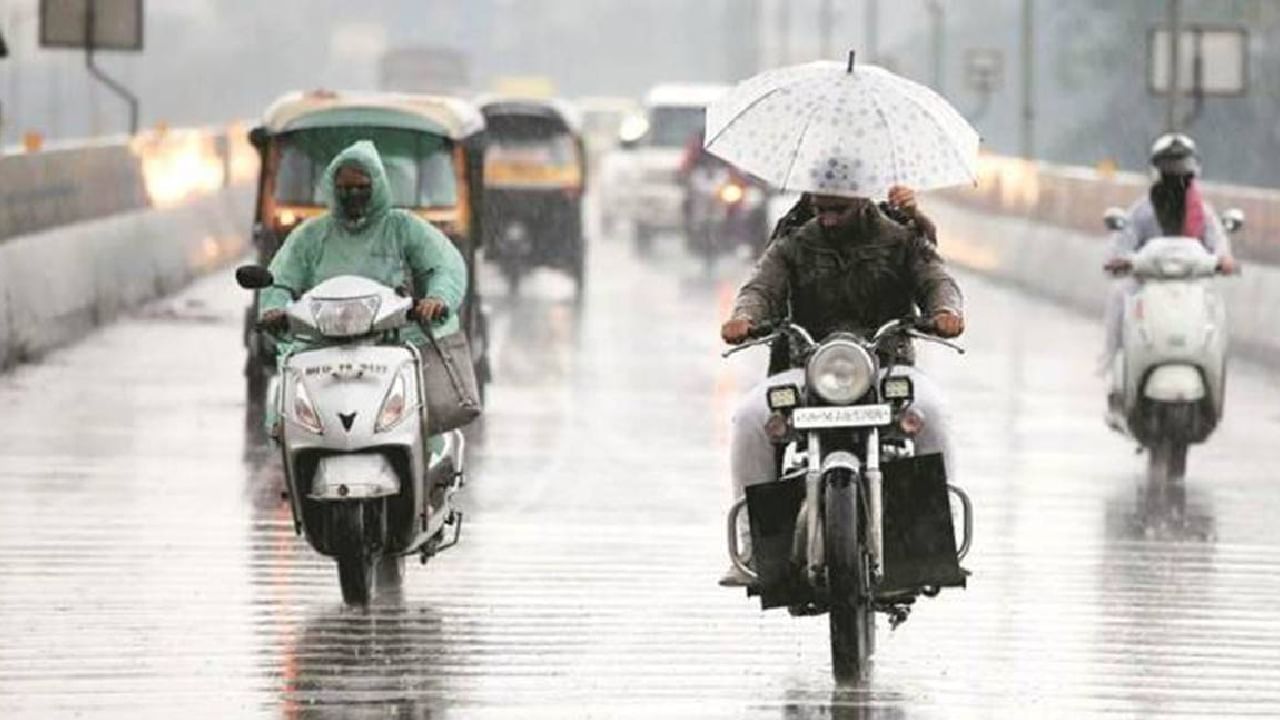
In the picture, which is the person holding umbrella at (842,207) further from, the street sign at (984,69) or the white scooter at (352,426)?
the street sign at (984,69)

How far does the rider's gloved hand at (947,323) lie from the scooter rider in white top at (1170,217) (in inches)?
296

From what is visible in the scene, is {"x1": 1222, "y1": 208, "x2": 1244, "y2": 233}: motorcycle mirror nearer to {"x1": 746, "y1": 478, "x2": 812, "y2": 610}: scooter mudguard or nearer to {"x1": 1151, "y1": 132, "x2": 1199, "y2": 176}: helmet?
{"x1": 1151, "y1": 132, "x2": 1199, "y2": 176}: helmet

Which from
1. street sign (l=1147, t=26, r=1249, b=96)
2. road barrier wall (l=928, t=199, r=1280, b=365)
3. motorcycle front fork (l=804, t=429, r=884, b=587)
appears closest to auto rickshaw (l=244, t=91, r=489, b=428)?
road barrier wall (l=928, t=199, r=1280, b=365)

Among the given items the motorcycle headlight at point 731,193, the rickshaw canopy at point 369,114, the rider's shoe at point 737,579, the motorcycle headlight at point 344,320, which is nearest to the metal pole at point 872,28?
the motorcycle headlight at point 731,193

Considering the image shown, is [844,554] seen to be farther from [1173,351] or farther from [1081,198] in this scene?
[1081,198]

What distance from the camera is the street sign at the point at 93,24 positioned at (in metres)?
40.0

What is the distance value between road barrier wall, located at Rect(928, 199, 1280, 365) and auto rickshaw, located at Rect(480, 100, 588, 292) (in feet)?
15.6

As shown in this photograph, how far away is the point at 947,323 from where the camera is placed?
11.5 m

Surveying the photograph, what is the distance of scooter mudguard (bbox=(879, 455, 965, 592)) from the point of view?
449 inches

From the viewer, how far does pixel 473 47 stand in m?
173

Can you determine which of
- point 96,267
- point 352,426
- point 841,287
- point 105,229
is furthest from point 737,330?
point 105,229

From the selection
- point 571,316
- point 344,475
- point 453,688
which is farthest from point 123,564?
point 571,316

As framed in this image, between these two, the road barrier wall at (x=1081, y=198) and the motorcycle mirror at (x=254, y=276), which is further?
the road barrier wall at (x=1081, y=198)

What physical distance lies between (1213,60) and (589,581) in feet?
84.7
